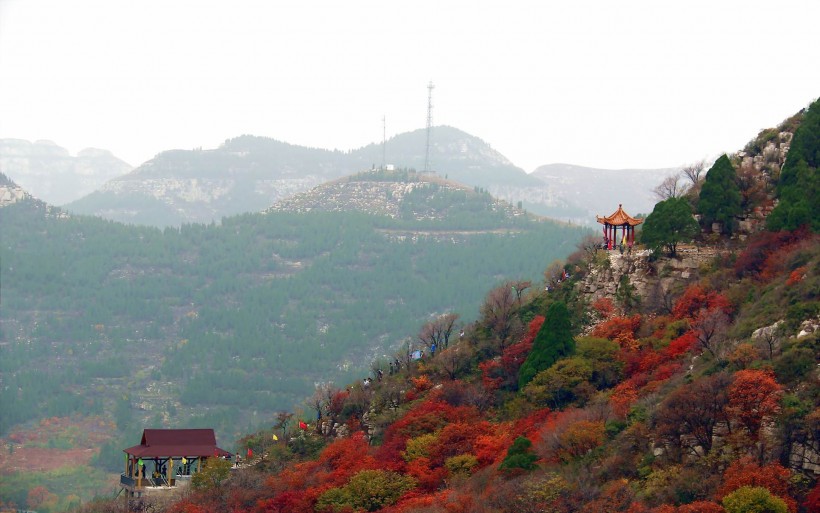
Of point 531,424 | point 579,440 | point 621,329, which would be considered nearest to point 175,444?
point 531,424

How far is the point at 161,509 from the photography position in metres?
86.6

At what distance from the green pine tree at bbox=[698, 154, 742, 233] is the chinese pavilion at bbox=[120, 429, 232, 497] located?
3565 centimetres

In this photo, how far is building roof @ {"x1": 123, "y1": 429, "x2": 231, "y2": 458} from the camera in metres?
88.5

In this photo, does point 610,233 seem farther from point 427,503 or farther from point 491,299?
point 427,503

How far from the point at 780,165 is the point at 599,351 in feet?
58.2

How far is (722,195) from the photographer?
86.6m

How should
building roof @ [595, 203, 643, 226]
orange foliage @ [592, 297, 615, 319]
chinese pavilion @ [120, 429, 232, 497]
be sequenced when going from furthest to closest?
building roof @ [595, 203, 643, 226] < chinese pavilion @ [120, 429, 232, 497] < orange foliage @ [592, 297, 615, 319]

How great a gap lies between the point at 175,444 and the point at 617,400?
3148 cm

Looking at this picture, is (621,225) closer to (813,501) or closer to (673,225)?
(673,225)

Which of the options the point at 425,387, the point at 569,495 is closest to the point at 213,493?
the point at 425,387

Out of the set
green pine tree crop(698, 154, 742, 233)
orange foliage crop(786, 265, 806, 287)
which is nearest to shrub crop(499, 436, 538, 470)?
orange foliage crop(786, 265, 806, 287)

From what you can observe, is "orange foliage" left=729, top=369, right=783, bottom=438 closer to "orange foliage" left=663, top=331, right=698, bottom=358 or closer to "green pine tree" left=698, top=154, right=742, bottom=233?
"orange foliage" left=663, top=331, right=698, bottom=358

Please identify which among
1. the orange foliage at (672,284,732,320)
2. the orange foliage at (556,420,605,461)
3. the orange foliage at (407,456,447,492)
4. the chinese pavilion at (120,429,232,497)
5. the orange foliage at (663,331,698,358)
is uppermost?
the orange foliage at (672,284,732,320)

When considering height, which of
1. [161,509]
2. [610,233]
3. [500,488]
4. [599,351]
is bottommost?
[161,509]
